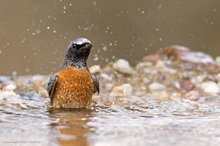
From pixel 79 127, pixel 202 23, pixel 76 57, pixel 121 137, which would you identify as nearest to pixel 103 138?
pixel 121 137

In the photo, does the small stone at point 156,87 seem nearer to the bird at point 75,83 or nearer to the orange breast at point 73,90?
the bird at point 75,83

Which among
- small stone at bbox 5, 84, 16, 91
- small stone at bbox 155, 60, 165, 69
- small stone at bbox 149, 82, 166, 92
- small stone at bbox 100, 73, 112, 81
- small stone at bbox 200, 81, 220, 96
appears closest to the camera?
small stone at bbox 5, 84, 16, 91

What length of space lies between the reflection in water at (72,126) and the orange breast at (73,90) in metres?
0.17

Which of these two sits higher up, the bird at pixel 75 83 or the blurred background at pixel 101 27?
the blurred background at pixel 101 27

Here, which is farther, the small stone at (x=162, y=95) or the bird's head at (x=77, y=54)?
the small stone at (x=162, y=95)

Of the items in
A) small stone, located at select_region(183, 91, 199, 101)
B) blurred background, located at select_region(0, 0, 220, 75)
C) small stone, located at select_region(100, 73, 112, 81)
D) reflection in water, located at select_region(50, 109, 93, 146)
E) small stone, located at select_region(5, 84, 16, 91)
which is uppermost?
blurred background, located at select_region(0, 0, 220, 75)

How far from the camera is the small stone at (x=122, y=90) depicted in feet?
23.2

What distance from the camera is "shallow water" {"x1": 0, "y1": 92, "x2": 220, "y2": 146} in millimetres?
3898

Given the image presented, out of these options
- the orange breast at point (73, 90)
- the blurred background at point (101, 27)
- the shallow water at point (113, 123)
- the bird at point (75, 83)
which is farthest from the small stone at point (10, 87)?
the blurred background at point (101, 27)

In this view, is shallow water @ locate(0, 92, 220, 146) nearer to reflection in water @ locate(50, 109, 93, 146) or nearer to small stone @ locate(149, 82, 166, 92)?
reflection in water @ locate(50, 109, 93, 146)

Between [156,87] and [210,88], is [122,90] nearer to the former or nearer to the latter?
[156,87]

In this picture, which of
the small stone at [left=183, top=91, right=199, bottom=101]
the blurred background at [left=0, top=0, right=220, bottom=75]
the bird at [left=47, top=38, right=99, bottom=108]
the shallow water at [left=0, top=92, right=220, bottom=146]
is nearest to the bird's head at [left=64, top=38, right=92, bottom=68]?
the bird at [left=47, top=38, right=99, bottom=108]

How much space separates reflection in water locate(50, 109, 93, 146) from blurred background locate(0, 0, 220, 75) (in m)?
5.03

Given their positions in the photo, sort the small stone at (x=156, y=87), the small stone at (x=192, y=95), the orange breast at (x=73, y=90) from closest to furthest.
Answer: the orange breast at (x=73, y=90)
the small stone at (x=192, y=95)
the small stone at (x=156, y=87)
